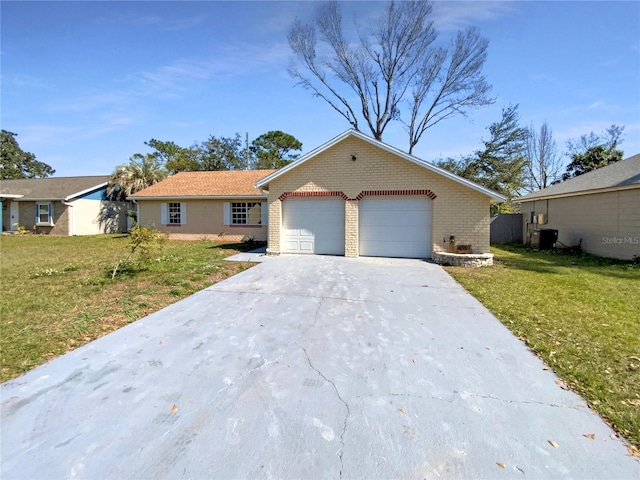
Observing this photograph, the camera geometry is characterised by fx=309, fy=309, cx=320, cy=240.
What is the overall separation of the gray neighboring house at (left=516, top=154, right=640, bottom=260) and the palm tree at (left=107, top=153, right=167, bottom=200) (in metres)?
25.9

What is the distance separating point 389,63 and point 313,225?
17.5 metres

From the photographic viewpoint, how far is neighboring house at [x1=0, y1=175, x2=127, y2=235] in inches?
847

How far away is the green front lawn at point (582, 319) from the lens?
3041 millimetres

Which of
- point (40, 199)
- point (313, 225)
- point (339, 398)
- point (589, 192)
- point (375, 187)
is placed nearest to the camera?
point (339, 398)

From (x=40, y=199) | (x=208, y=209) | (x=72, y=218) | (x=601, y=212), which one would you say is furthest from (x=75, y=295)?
(x=40, y=199)

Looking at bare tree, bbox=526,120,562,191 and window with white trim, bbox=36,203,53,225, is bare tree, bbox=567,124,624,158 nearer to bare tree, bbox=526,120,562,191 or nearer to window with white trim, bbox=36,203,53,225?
bare tree, bbox=526,120,562,191

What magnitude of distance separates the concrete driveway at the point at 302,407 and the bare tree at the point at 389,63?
23.2m

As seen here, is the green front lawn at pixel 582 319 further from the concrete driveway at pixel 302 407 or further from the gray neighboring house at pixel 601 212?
the gray neighboring house at pixel 601 212

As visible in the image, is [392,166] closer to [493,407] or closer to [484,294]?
[484,294]

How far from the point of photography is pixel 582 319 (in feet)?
16.7

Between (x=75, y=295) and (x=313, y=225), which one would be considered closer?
(x=75, y=295)

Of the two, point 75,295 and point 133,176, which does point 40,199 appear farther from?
point 75,295

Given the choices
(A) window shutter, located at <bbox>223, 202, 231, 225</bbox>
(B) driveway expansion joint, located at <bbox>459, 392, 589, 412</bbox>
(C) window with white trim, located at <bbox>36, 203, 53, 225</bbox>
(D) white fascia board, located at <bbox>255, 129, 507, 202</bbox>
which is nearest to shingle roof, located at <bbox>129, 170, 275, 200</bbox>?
(A) window shutter, located at <bbox>223, 202, 231, 225</bbox>

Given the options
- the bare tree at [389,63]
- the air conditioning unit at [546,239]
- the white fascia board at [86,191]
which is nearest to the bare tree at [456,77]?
the bare tree at [389,63]
